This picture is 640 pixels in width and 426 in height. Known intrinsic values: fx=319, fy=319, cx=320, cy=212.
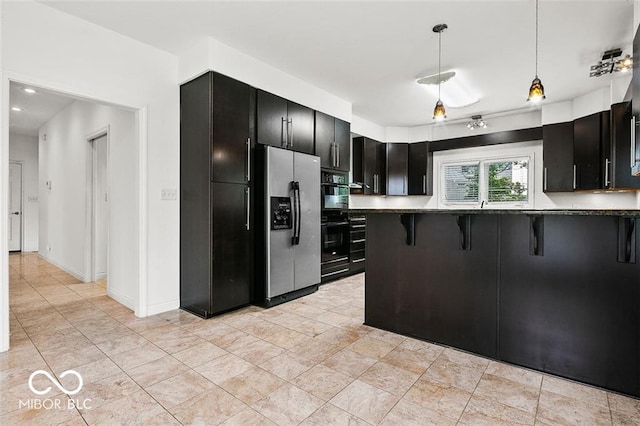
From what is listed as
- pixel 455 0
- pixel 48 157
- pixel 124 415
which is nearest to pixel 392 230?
pixel 455 0

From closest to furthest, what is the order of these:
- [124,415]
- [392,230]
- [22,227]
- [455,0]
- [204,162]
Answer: [124,415], [455,0], [392,230], [204,162], [22,227]

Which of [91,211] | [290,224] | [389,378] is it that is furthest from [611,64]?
[91,211]

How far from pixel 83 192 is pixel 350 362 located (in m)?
4.59

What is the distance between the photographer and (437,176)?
22.1 ft

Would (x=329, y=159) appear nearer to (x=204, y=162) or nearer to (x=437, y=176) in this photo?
(x=204, y=162)

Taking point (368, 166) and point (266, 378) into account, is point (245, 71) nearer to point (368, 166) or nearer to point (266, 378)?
point (266, 378)

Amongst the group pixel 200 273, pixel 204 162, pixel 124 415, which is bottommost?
pixel 124 415

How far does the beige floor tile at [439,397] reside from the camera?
1.80 meters

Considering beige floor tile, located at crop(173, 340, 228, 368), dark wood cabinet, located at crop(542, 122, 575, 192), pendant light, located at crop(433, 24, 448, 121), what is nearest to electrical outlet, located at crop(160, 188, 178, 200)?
beige floor tile, located at crop(173, 340, 228, 368)

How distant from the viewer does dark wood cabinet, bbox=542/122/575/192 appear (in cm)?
488

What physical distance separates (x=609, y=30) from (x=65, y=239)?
7.68 meters

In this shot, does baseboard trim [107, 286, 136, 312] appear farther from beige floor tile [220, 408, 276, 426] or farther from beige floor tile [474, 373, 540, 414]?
beige floor tile [474, 373, 540, 414]

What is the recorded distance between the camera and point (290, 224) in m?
3.84

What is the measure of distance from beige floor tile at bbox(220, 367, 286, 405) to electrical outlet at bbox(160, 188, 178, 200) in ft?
7.06
